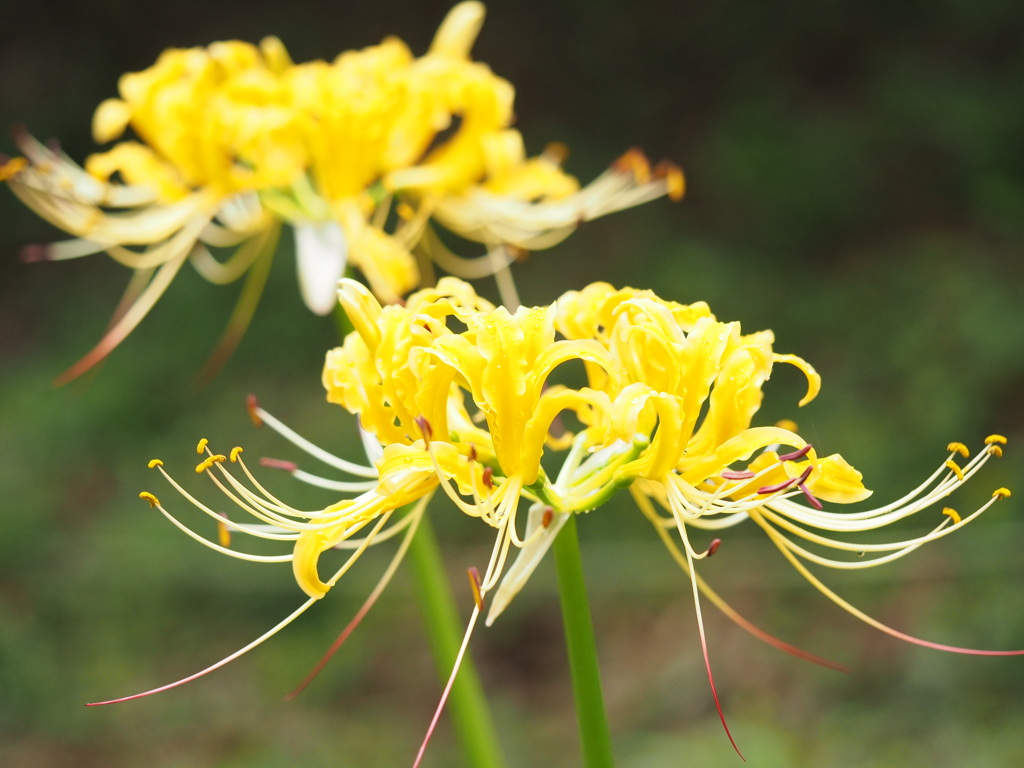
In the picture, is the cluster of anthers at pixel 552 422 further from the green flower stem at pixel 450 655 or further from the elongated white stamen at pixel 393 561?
the green flower stem at pixel 450 655

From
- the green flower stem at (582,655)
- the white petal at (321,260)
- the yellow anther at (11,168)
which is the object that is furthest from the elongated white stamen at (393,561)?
the yellow anther at (11,168)

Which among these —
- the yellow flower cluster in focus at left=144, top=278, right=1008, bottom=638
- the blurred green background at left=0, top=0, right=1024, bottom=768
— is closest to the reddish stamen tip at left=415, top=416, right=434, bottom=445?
the yellow flower cluster in focus at left=144, top=278, right=1008, bottom=638

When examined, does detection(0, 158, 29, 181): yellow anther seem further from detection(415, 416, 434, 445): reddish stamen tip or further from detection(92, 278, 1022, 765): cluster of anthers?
detection(415, 416, 434, 445): reddish stamen tip

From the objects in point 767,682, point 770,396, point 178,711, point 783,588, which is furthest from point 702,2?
point 178,711

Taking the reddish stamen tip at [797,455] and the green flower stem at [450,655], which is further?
the green flower stem at [450,655]

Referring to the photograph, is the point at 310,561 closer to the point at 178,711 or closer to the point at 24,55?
the point at 178,711
